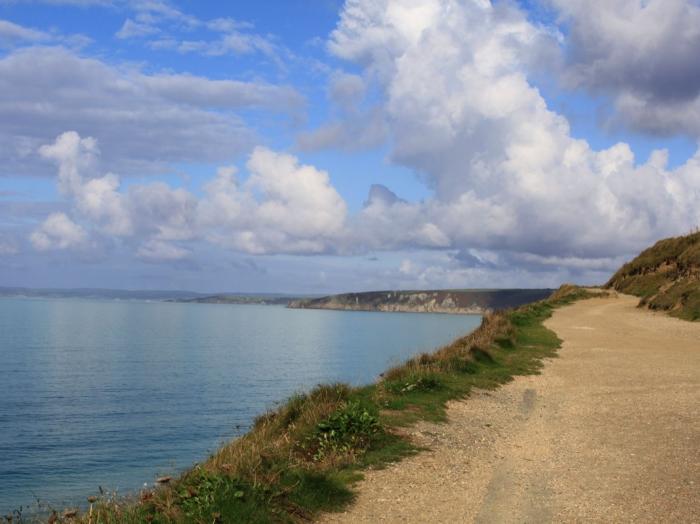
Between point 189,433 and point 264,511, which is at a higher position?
point 264,511

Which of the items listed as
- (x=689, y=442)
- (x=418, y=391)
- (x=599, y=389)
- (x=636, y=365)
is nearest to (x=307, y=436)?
(x=418, y=391)

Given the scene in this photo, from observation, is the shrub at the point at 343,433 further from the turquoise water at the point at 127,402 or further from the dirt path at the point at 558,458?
the turquoise water at the point at 127,402

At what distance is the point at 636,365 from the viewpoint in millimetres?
21203

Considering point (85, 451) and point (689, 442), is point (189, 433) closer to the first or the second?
point (85, 451)

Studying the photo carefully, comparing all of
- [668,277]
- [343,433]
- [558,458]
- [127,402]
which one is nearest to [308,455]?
[343,433]

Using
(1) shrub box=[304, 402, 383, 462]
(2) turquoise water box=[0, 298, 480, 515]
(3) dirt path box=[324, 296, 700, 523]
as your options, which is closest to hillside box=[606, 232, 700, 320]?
(2) turquoise water box=[0, 298, 480, 515]

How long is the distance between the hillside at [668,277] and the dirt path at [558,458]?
Result: 24.8 meters

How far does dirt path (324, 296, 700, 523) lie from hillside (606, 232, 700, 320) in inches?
977

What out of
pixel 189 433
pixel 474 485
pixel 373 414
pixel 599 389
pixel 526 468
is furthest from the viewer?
pixel 189 433

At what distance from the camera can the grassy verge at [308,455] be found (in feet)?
24.0

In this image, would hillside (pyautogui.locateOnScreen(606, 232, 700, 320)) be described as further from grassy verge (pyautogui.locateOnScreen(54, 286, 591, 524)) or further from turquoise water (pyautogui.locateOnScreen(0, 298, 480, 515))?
grassy verge (pyautogui.locateOnScreen(54, 286, 591, 524))

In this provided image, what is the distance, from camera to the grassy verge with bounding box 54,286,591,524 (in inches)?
287

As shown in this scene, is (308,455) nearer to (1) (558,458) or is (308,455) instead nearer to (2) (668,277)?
(1) (558,458)

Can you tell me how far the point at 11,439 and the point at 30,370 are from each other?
23.9 metres
